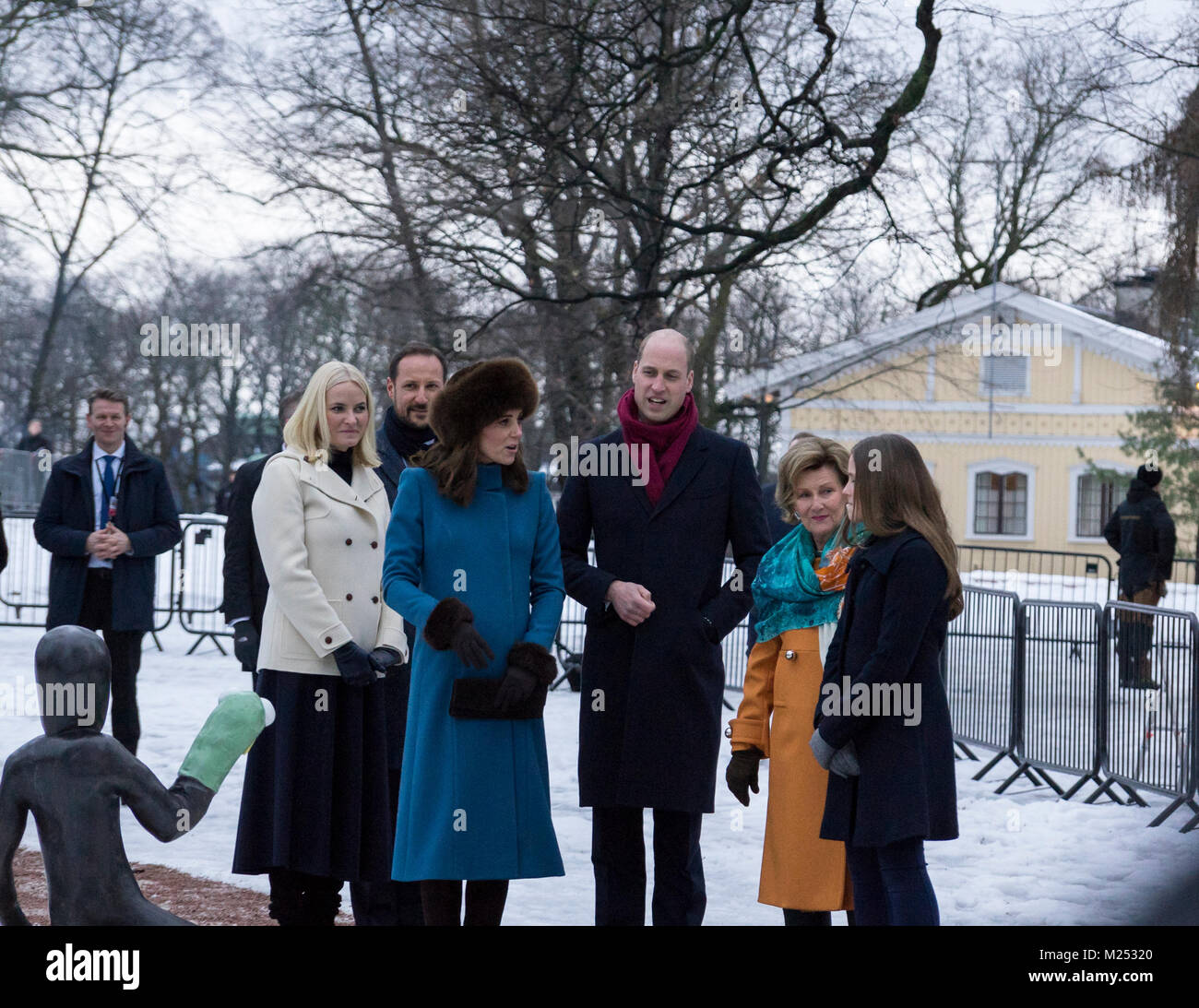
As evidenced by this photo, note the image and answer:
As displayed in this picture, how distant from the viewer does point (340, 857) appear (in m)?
4.95

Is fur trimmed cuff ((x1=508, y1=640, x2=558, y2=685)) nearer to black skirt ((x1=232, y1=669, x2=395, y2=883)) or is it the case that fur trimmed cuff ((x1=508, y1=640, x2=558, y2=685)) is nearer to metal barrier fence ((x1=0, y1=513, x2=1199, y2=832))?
black skirt ((x1=232, y1=669, x2=395, y2=883))

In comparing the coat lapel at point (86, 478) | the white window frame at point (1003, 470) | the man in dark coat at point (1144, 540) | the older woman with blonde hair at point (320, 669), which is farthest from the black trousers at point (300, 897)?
the white window frame at point (1003, 470)

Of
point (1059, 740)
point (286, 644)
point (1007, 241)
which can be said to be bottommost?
point (1059, 740)

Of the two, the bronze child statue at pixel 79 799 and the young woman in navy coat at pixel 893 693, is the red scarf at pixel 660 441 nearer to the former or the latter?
the young woman in navy coat at pixel 893 693

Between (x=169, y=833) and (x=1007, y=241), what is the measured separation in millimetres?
34676

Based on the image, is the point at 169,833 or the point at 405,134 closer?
the point at 169,833

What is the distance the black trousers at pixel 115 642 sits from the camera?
24.9 feet

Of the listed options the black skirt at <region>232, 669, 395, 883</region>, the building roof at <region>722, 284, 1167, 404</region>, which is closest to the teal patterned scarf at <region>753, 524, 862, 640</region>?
the black skirt at <region>232, 669, 395, 883</region>

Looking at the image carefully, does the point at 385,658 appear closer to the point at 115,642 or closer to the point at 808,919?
the point at 808,919
